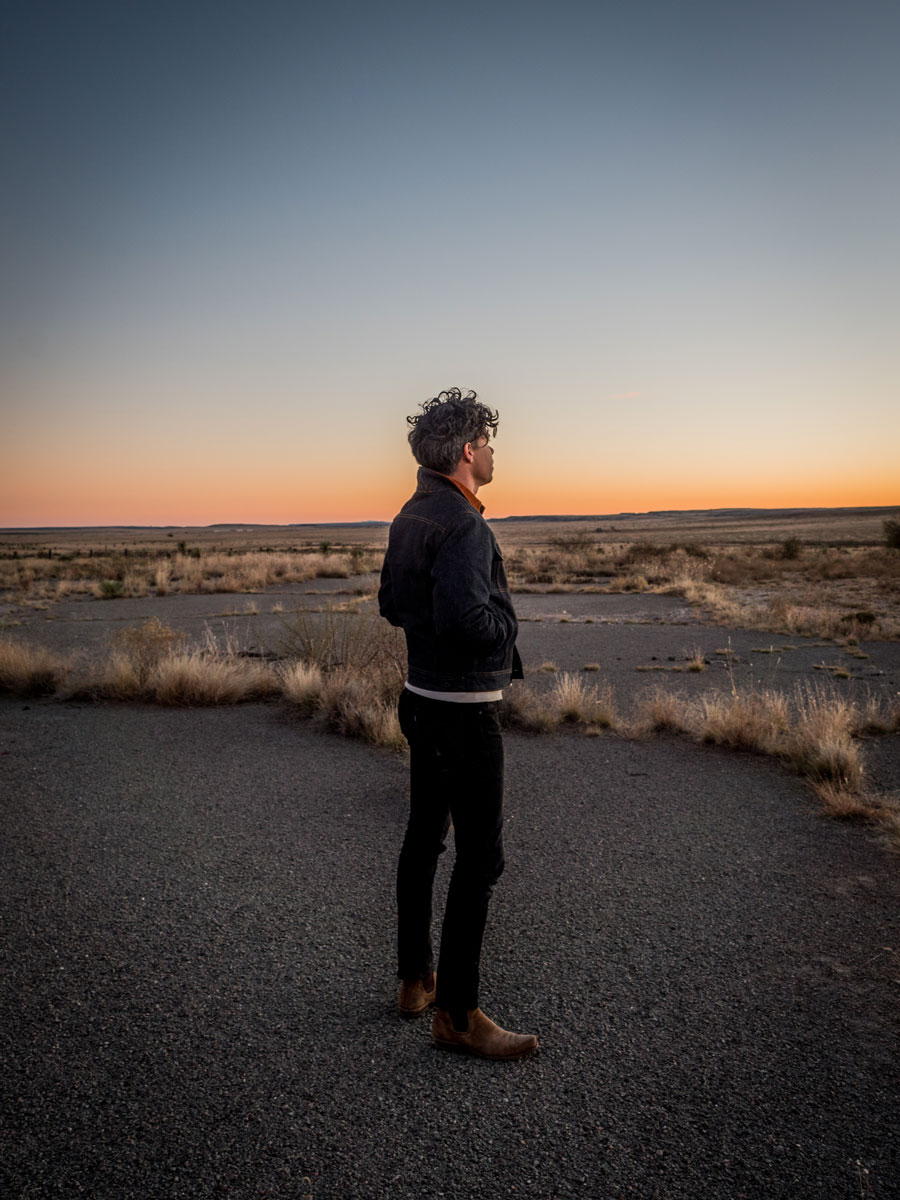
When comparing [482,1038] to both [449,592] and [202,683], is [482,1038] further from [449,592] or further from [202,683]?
[202,683]

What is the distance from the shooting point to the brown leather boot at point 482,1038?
265 cm

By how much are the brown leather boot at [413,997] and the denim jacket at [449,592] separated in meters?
1.30

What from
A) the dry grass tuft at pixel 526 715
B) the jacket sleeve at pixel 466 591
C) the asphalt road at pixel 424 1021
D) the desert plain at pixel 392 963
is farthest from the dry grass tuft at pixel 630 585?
the jacket sleeve at pixel 466 591

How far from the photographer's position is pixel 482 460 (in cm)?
258

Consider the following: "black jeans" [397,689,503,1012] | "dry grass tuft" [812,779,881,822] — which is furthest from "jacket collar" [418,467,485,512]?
"dry grass tuft" [812,779,881,822]

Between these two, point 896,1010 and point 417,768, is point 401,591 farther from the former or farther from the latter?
point 896,1010

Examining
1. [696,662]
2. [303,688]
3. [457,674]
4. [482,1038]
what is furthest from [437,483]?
[696,662]

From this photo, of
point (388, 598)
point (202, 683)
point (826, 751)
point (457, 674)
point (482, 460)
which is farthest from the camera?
point (202, 683)

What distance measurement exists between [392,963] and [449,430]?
2.42 metres

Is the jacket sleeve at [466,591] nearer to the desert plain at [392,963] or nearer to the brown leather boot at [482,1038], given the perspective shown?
the brown leather boot at [482,1038]

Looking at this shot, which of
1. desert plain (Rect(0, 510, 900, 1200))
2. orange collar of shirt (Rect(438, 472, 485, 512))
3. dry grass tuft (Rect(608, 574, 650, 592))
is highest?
orange collar of shirt (Rect(438, 472, 485, 512))

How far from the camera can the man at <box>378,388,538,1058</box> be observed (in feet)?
7.78

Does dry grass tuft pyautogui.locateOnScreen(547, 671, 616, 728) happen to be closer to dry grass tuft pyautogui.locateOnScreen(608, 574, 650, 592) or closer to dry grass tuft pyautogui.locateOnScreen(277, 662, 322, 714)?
dry grass tuft pyautogui.locateOnScreen(277, 662, 322, 714)

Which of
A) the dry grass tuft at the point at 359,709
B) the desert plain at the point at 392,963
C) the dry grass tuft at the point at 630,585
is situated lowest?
the desert plain at the point at 392,963
